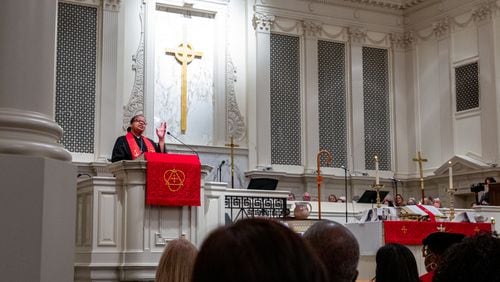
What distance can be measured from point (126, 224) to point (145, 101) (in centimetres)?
887

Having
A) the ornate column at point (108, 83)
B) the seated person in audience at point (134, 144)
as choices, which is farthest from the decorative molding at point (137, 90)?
the seated person in audience at point (134, 144)

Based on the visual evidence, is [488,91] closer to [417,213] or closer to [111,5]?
[417,213]

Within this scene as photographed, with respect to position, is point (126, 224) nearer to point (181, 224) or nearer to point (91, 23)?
point (181, 224)

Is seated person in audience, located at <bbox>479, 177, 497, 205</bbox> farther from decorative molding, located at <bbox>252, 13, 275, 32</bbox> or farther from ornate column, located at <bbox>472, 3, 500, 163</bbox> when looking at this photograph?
decorative molding, located at <bbox>252, 13, 275, 32</bbox>

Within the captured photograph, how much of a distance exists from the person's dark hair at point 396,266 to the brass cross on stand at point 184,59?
13.8 meters

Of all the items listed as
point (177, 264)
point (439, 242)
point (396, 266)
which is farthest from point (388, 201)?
point (177, 264)

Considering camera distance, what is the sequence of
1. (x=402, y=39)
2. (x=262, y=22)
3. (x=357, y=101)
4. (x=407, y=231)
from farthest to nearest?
(x=402, y=39), (x=357, y=101), (x=262, y=22), (x=407, y=231)

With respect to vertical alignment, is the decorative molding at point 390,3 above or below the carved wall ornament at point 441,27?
above

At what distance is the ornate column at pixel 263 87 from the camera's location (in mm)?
18562

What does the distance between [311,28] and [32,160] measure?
1689 centimetres

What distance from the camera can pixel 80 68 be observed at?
55.7ft

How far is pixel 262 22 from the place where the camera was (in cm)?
1902

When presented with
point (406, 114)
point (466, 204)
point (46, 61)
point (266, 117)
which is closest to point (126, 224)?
point (46, 61)

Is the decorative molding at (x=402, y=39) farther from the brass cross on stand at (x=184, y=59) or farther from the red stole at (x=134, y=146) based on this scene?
the red stole at (x=134, y=146)
